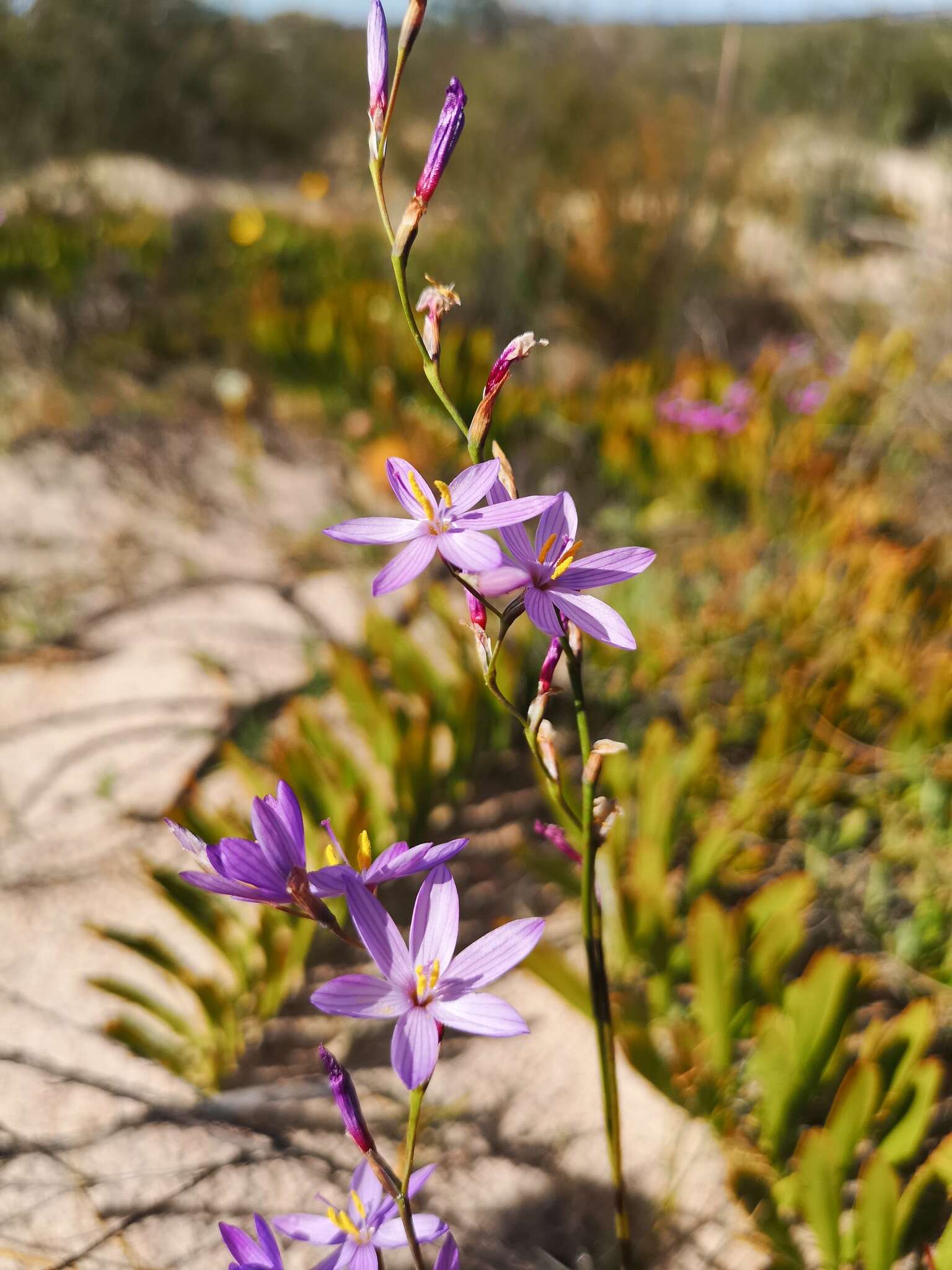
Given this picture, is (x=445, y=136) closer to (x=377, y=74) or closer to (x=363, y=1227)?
(x=377, y=74)

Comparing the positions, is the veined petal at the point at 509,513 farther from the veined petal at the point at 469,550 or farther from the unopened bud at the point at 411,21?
the unopened bud at the point at 411,21

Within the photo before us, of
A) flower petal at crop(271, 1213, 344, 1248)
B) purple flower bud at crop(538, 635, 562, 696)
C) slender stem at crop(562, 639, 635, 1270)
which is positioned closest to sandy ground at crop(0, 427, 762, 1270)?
slender stem at crop(562, 639, 635, 1270)

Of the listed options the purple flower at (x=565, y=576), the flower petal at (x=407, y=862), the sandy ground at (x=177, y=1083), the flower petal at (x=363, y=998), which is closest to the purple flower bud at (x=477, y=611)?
the purple flower at (x=565, y=576)

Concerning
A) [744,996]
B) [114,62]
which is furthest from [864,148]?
[744,996]

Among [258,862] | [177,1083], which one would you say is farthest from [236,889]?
[177,1083]

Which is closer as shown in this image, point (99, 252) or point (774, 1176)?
point (774, 1176)

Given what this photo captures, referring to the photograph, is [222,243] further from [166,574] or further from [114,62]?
[166,574]
